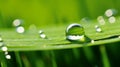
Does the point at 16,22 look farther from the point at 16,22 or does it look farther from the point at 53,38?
the point at 53,38

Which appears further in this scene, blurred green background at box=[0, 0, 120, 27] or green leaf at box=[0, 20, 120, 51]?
blurred green background at box=[0, 0, 120, 27]

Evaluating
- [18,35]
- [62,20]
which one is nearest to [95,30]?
[62,20]

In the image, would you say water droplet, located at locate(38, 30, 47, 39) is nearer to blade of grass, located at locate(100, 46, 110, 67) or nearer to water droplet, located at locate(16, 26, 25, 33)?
water droplet, located at locate(16, 26, 25, 33)

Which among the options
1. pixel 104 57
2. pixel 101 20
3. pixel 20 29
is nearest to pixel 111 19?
pixel 101 20

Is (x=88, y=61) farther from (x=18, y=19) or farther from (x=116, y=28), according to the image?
(x=18, y=19)

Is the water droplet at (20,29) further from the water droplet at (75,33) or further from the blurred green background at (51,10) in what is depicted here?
the water droplet at (75,33)

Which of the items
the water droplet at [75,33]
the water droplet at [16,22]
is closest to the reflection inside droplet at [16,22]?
the water droplet at [16,22]

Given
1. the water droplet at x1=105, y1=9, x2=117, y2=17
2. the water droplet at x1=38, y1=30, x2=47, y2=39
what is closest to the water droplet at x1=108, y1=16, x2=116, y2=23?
the water droplet at x1=105, y1=9, x2=117, y2=17
